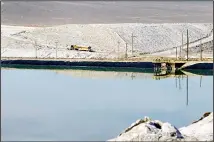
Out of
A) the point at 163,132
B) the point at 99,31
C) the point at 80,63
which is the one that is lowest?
the point at 163,132

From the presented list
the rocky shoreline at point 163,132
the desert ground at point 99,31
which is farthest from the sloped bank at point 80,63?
the rocky shoreline at point 163,132

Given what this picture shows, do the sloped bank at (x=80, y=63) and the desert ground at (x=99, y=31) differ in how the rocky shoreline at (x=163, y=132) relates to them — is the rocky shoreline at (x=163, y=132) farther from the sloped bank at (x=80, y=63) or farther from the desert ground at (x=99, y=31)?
the desert ground at (x=99, y=31)

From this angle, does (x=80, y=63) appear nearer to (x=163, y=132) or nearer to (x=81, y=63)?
(x=81, y=63)

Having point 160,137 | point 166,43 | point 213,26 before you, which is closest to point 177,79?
point 166,43

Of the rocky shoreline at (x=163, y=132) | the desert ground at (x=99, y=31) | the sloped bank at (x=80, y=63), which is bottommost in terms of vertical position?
the rocky shoreline at (x=163, y=132)

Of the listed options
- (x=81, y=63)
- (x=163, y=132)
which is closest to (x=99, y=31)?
(x=81, y=63)

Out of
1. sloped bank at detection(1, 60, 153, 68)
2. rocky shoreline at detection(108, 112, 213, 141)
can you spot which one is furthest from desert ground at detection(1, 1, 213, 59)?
rocky shoreline at detection(108, 112, 213, 141)

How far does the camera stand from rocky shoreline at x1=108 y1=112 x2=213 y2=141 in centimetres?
706

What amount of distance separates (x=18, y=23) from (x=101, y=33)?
3510mm

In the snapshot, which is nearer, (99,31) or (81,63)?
(81,63)

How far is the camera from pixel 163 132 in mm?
7113

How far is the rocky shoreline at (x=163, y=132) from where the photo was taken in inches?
278

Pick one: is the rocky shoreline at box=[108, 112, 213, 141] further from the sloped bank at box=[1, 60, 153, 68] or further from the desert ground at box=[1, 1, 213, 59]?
the desert ground at box=[1, 1, 213, 59]

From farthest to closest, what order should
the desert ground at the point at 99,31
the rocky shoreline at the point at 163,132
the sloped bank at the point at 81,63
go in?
the desert ground at the point at 99,31
the sloped bank at the point at 81,63
the rocky shoreline at the point at 163,132
